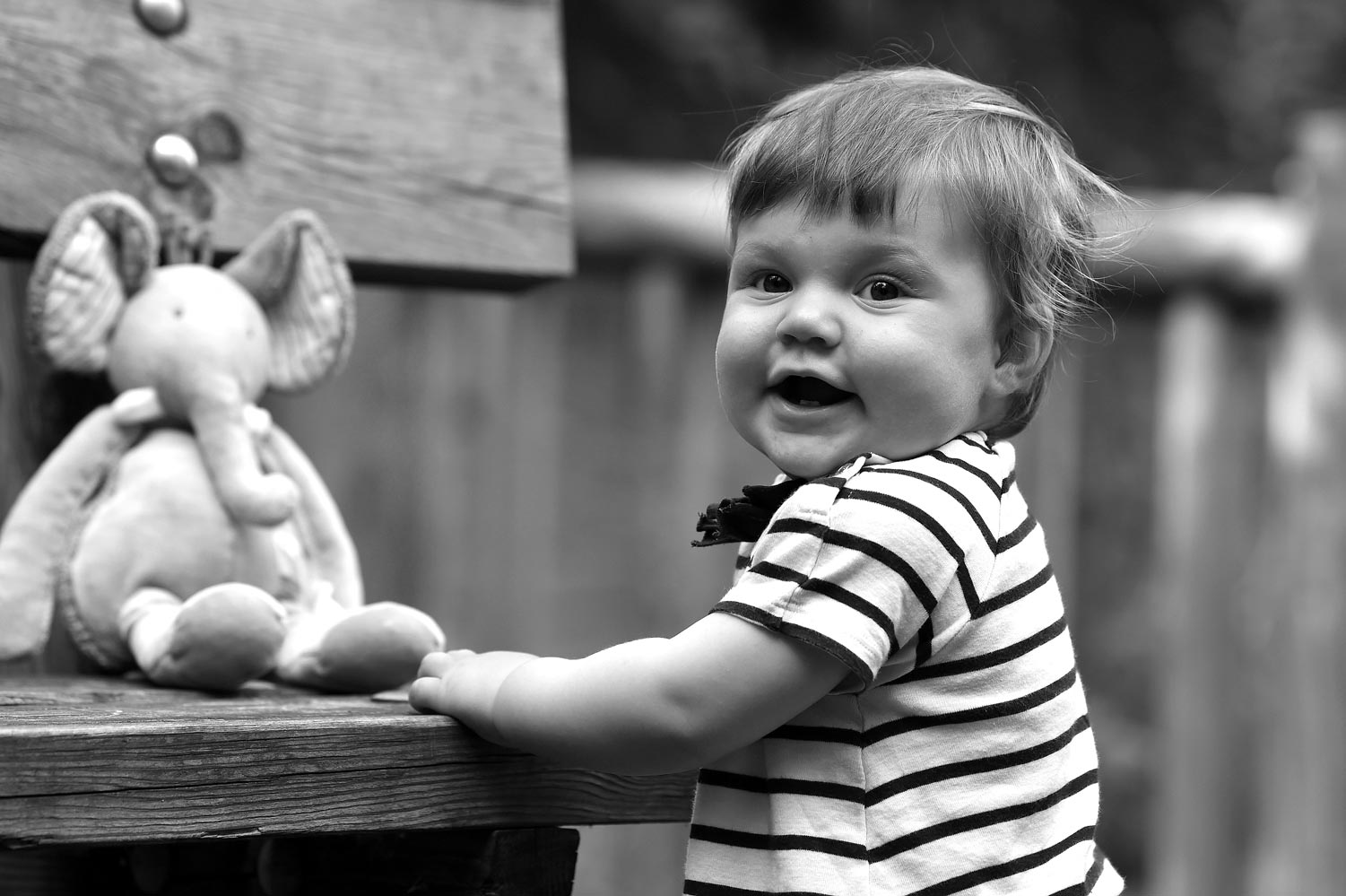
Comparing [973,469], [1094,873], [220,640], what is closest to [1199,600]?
[1094,873]

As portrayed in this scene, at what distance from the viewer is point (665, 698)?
1062mm

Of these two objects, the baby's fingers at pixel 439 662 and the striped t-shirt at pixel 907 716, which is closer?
the striped t-shirt at pixel 907 716

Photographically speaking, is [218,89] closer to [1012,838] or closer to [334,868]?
[334,868]

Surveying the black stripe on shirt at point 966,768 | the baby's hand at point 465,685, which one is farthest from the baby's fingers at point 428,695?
the black stripe on shirt at point 966,768

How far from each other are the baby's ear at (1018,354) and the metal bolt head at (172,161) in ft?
2.62

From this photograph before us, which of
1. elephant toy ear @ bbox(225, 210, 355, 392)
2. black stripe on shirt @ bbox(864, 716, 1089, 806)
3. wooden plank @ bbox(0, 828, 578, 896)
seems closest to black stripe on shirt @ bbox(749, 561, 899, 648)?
black stripe on shirt @ bbox(864, 716, 1089, 806)

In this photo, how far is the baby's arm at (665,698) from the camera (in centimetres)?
106

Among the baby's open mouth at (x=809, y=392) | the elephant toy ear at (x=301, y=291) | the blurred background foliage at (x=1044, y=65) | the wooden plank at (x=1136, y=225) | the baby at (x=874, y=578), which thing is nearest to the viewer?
the baby at (x=874, y=578)

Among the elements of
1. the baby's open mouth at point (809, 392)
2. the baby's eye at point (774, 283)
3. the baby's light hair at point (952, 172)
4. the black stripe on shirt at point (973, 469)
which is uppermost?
the baby's light hair at point (952, 172)

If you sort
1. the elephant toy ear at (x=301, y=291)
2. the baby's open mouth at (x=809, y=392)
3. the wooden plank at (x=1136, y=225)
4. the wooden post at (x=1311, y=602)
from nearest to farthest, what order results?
the baby's open mouth at (x=809, y=392) < the elephant toy ear at (x=301, y=291) < the wooden plank at (x=1136, y=225) < the wooden post at (x=1311, y=602)

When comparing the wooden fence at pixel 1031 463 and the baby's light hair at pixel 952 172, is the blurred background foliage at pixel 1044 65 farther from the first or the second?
the baby's light hair at pixel 952 172

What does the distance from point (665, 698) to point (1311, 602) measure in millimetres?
1985

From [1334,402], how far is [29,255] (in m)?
2.12

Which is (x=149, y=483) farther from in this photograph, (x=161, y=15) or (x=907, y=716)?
(x=907, y=716)
